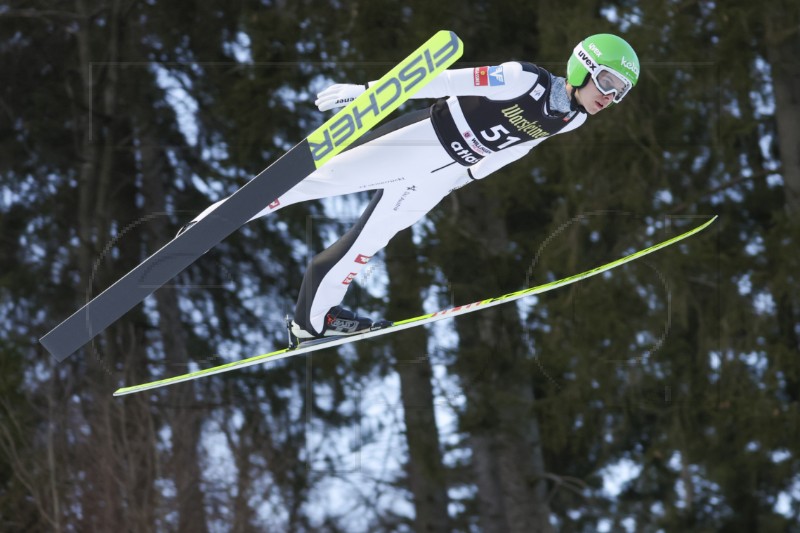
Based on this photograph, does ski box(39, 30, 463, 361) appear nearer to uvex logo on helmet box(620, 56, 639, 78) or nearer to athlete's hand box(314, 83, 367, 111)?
athlete's hand box(314, 83, 367, 111)

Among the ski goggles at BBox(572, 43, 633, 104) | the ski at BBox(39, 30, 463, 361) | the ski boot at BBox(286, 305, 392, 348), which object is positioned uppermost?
the ski goggles at BBox(572, 43, 633, 104)

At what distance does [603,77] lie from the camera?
4398 millimetres

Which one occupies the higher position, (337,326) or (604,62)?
(604,62)

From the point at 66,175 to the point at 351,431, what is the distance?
9.09 feet

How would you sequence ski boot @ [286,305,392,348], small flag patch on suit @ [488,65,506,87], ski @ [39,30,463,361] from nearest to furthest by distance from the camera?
ski @ [39,30,463,361] < small flag patch on suit @ [488,65,506,87] < ski boot @ [286,305,392,348]

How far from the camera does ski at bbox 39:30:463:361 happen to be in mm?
4148

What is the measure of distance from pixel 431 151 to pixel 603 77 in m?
0.71

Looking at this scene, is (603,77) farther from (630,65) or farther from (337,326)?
(337,326)

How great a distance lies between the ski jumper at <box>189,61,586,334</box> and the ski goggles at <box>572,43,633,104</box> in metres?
0.13

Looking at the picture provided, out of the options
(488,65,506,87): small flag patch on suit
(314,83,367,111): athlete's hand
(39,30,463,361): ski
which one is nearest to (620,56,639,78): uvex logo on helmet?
(488,65,506,87): small flag patch on suit

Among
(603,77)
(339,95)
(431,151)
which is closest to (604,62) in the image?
(603,77)

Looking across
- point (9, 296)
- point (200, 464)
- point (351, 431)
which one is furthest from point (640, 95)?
point (9, 296)

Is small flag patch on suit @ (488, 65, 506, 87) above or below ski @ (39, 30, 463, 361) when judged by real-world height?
→ above

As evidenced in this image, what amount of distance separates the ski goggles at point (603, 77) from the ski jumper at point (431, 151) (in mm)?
128
